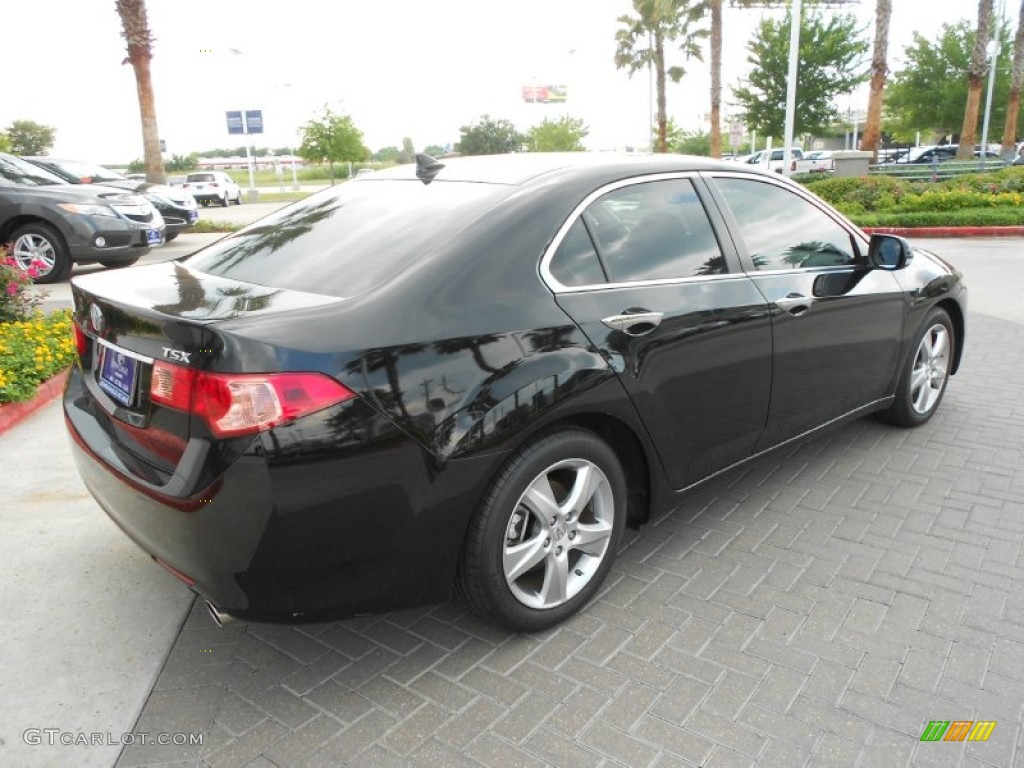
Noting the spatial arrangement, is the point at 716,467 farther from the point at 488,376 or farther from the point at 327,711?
Answer: the point at 327,711

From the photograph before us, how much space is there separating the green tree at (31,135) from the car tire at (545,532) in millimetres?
65104

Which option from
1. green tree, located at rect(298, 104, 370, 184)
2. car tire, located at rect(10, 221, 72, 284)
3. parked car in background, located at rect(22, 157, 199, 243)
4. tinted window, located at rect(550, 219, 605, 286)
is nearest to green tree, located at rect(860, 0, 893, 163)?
parked car in background, located at rect(22, 157, 199, 243)

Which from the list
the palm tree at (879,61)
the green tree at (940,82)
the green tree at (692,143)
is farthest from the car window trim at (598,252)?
the green tree at (692,143)

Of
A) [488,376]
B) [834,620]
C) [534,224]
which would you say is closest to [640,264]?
[534,224]

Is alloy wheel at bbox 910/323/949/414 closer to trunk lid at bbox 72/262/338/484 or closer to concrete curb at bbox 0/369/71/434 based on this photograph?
trunk lid at bbox 72/262/338/484

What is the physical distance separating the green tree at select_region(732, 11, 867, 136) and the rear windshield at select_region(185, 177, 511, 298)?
36.1 m

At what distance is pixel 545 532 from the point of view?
273 centimetres

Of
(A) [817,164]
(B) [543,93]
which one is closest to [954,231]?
(A) [817,164]

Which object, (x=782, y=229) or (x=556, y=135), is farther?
(x=556, y=135)

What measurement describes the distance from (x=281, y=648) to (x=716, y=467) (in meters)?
1.86

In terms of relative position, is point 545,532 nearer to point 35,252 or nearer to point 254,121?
point 35,252

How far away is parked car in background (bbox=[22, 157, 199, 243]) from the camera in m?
13.4

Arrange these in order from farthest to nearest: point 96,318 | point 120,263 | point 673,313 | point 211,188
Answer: point 211,188 → point 120,263 → point 673,313 → point 96,318

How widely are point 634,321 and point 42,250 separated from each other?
10083 mm
